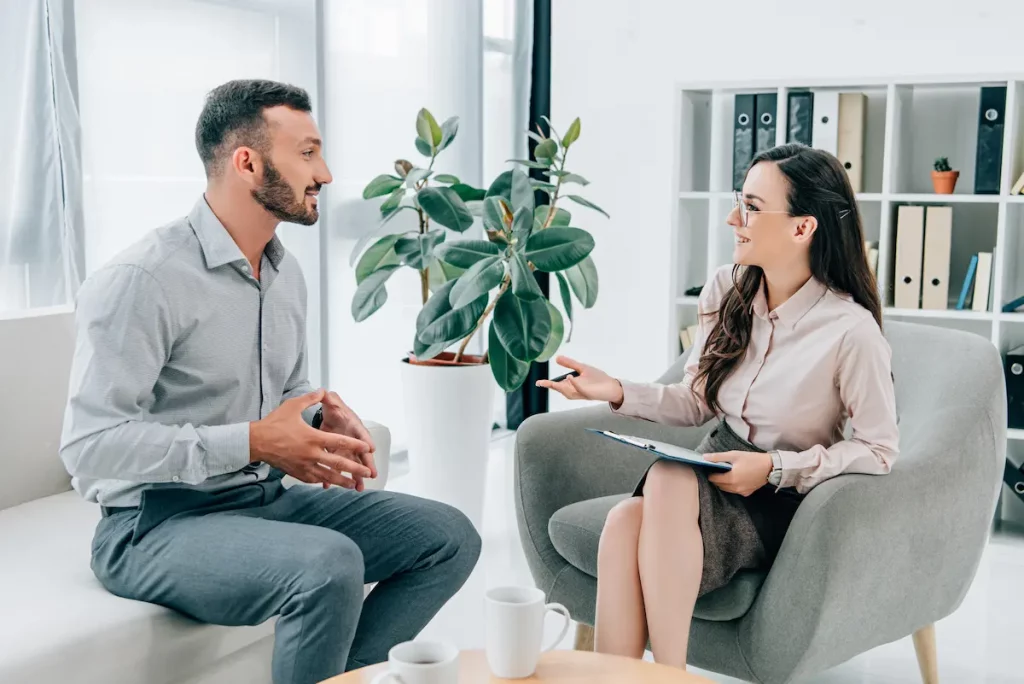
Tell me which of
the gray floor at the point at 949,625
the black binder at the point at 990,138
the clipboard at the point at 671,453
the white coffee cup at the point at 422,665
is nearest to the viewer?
the white coffee cup at the point at 422,665

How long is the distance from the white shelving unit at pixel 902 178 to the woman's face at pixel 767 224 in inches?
59.0

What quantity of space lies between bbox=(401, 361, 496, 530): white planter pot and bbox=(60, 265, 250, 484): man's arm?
149 centimetres

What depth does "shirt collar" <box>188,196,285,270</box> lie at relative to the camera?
188 cm

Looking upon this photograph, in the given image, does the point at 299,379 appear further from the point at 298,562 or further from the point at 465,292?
the point at 465,292

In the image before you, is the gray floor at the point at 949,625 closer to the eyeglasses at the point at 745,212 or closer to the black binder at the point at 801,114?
the eyeglasses at the point at 745,212

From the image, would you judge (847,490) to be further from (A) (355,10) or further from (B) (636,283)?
(B) (636,283)

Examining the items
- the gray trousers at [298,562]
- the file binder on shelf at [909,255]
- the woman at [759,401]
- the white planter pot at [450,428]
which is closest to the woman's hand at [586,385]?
the woman at [759,401]

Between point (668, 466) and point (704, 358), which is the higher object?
point (704, 358)

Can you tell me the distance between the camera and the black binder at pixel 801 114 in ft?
11.8

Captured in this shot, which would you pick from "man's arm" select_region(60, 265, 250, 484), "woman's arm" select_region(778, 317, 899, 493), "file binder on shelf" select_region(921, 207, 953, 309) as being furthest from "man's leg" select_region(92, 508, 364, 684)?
"file binder on shelf" select_region(921, 207, 953, 309)

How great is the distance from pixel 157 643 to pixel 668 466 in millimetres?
892

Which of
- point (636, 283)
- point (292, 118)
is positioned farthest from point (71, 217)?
point (636, 283)

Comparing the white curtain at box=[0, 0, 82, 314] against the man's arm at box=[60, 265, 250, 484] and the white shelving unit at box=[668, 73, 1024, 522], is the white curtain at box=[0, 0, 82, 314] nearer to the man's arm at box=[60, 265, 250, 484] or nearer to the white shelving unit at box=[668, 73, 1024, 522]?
the man's arm at box=[60, 265, 250, 484]

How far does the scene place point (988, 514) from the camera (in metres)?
2.12
